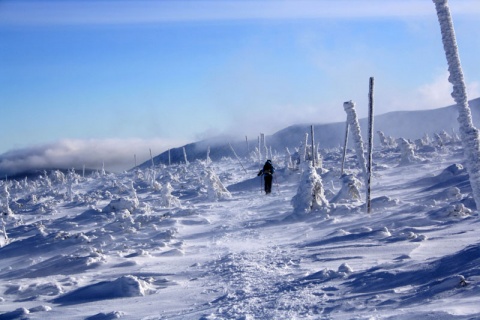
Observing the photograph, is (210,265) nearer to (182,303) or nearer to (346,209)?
(182,303)

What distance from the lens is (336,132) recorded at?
112 meters

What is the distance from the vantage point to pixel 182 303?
22.1ft

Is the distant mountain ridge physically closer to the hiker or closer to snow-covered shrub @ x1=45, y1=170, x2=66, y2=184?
snow-covered shrub @ x1=45, y1=170, x2=66, y2=184

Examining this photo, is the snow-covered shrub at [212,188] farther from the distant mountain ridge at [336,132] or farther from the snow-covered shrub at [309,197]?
the distant mountain ridge at [336,132]

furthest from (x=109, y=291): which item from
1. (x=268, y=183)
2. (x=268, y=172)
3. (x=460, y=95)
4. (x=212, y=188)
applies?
(x=212, y=188)

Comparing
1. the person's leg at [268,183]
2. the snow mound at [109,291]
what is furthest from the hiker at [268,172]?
the snow mound at [109,291]

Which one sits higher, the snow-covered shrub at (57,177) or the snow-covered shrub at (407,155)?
the snow-covered shrub at (57,177)

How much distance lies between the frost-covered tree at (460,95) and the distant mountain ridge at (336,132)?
92.5 metres

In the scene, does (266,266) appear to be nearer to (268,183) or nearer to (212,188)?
(268,183)

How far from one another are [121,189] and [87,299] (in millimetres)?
28167

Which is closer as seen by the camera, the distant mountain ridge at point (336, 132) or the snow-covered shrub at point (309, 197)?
the snow-covered shrub at point (309, 197)

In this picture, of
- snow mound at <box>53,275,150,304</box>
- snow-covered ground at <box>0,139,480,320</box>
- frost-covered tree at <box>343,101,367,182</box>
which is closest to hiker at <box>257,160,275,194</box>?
snow-covered ground at <box>0,139,480,320</box>

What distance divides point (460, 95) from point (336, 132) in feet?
354

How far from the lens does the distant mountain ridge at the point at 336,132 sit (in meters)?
104
